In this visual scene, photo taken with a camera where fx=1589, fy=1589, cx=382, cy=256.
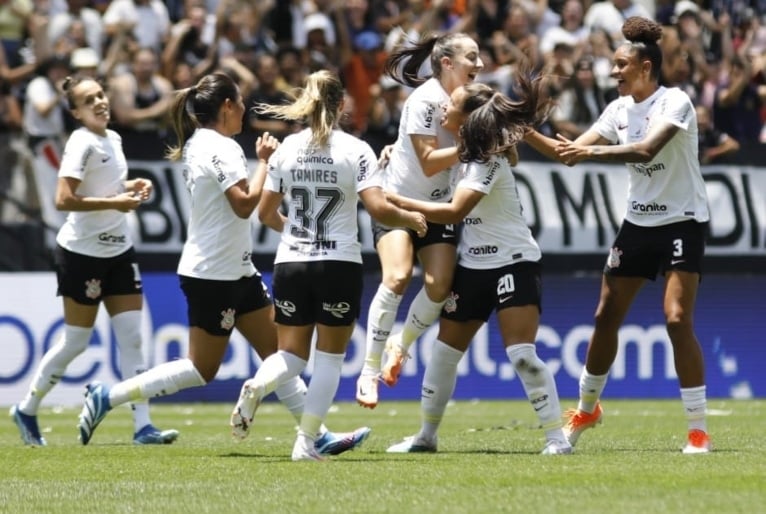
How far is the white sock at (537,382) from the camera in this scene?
9844 mm

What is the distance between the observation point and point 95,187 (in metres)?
11.6

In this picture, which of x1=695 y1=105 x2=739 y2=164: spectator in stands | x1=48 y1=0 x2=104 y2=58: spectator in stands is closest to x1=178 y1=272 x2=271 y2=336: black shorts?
x1=48 y1=0 x2=104 y2=58: spectator in stands

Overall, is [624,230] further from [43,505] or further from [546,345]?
[546,345]

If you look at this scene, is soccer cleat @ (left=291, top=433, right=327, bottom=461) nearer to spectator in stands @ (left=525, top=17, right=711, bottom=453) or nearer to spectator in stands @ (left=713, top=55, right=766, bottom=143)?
spectator in stands @ (left=525, top=17, right=711, bottom=453)

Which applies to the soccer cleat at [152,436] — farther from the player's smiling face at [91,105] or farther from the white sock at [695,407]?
the white sock at [695,407]

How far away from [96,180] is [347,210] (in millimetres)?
2856

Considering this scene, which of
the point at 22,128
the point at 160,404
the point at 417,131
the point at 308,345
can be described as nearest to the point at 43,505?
the point at 308,345

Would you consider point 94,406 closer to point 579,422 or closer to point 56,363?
point 56,363

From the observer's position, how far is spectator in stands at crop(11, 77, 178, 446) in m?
11.6

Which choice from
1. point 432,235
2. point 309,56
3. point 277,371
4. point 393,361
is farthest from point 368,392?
point 309,56

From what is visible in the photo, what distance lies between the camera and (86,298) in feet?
38.7

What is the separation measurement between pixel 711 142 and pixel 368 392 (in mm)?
10267

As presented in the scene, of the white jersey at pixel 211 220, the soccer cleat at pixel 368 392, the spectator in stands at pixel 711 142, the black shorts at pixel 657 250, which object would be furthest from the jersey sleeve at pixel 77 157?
the spectator in stands at pixel 711 142

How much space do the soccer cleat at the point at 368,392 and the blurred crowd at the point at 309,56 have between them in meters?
7.22
